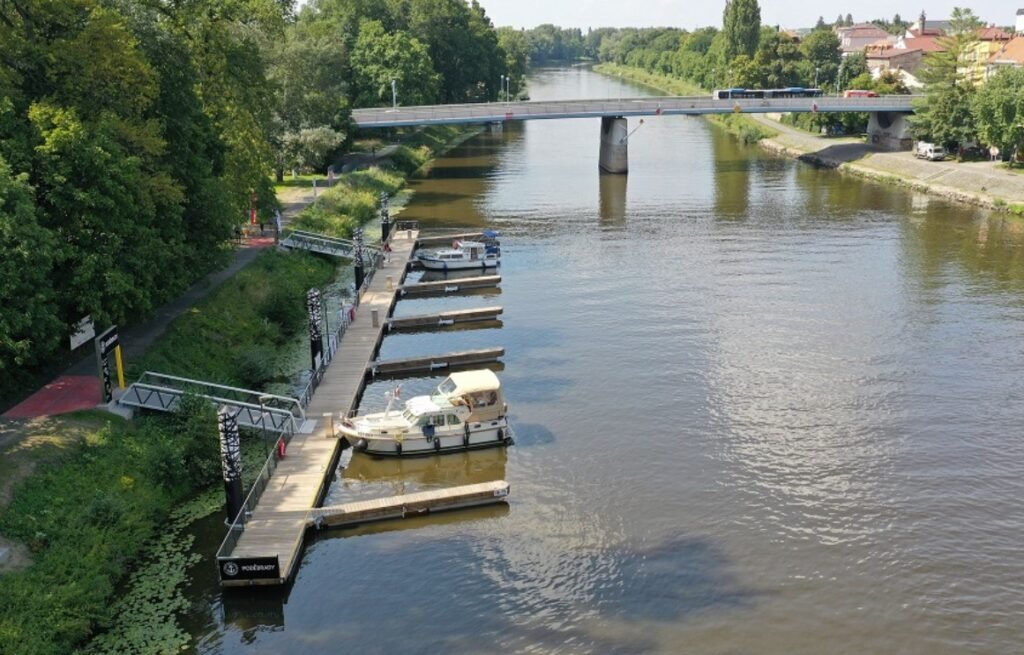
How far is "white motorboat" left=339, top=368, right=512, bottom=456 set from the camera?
1341 inches

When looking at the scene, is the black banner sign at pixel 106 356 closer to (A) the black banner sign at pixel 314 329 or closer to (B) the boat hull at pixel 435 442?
(B) the boat hull at pixel 435 442

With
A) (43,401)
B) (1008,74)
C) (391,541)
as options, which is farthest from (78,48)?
(1008,74)

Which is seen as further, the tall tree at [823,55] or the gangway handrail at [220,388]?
the tall tree at [823,55]

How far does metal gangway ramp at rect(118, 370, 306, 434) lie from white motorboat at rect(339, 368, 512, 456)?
6.86 ft

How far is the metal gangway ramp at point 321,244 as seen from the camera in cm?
5728

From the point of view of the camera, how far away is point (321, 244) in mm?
A: 58812

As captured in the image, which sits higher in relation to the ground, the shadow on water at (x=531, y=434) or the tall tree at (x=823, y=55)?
the tall tree at (x=823, y=55)

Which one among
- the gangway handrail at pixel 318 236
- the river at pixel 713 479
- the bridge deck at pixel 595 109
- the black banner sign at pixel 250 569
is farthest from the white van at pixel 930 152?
the black banner sign at pixel 250 569

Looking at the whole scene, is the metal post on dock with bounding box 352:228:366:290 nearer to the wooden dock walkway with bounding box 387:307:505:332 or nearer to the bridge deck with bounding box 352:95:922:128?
the wooden dock walkway with bounding box 387:307:505:332

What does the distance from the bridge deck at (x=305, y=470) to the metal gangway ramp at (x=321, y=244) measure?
10.7 metres

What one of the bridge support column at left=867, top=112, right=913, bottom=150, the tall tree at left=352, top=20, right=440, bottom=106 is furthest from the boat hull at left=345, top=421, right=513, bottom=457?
the bridge support column at left=867, top=112, right=913, bottom=150

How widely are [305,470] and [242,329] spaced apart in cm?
1337

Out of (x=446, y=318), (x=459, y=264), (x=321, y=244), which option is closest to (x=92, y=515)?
(x=446, y=318)

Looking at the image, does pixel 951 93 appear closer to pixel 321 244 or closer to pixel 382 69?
pixel 382 69
